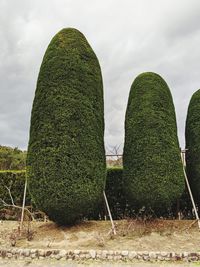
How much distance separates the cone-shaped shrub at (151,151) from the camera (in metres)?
8.66

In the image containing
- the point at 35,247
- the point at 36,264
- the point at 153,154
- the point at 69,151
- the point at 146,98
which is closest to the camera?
the point at 36,264

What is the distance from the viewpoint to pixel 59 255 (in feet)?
20.9

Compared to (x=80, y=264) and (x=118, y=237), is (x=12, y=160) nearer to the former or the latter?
(x=118, y=237)

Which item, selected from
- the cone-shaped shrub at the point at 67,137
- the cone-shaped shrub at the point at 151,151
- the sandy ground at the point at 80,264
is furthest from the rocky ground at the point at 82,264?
the cone-shaped shrub at the point at 151,151

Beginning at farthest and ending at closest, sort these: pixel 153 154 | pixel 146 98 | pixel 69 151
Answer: pixel 146 98 → pixel 153 154 → pixel 69 151

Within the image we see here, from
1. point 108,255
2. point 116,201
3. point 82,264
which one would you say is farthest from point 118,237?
point 116,201

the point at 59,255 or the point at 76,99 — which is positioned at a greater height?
the point at 76,99

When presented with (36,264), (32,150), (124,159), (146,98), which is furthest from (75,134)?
(36,264)

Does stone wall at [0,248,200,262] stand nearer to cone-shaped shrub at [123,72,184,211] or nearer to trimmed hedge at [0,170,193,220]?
cone-shaped shrub at [123,72,184,211]

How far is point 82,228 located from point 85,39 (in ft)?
17.9

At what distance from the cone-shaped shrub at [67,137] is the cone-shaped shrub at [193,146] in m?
2.90

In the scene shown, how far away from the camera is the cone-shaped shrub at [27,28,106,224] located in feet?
26.0

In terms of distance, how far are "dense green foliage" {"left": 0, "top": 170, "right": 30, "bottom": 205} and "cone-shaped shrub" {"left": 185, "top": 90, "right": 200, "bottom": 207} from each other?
19.1 ft

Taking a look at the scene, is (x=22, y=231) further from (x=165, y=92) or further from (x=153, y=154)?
(x=165, y=92)
